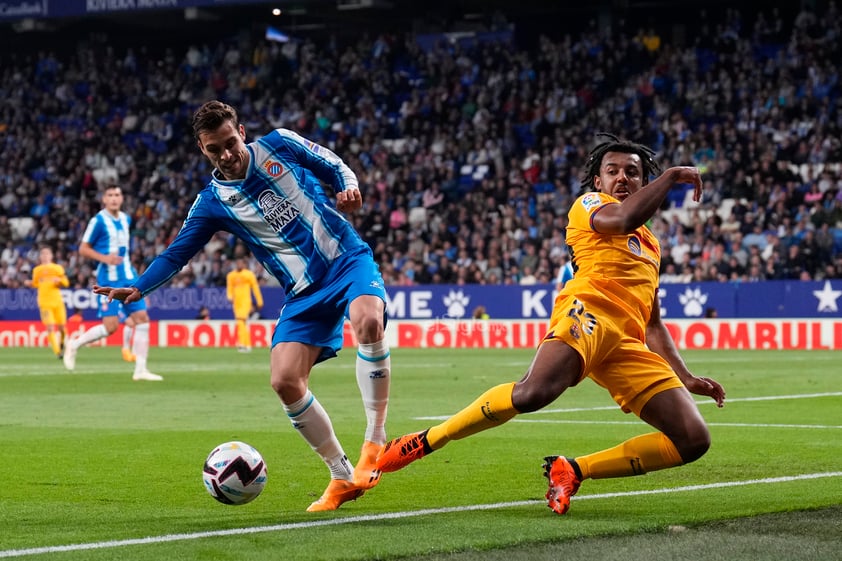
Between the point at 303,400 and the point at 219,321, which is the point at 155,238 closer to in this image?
the point at 219,321

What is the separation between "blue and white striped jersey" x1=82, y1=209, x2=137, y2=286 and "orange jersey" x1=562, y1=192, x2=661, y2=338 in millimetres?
12587

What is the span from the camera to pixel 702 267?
94.8 feet

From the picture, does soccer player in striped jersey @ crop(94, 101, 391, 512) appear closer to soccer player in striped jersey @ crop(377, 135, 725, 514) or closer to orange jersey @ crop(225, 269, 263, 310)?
soccer player in striped jersey @ crop(377, 135, 725, 514)

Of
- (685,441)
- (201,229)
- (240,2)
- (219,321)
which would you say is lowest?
(219,321)

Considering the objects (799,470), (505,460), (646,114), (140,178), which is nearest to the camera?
(799,470)

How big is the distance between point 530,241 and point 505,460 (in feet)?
73.5

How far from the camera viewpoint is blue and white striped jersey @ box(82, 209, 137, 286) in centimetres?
1862

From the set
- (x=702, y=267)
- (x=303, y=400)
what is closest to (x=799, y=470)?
(x=303, y=400)

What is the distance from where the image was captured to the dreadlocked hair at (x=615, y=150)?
7035mm

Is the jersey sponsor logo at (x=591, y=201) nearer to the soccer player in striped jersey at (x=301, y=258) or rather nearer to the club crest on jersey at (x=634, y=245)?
the club crest on jersey at (x=634, y=245)

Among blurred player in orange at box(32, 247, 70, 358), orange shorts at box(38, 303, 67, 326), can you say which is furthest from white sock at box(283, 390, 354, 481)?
orange shorts at box(38, 303, 67, 326)

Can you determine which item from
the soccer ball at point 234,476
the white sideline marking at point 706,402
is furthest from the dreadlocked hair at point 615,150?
the white sideline marking at point 706,402

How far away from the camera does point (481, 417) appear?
6750 mm

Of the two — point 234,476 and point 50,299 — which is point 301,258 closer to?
point 234,476
